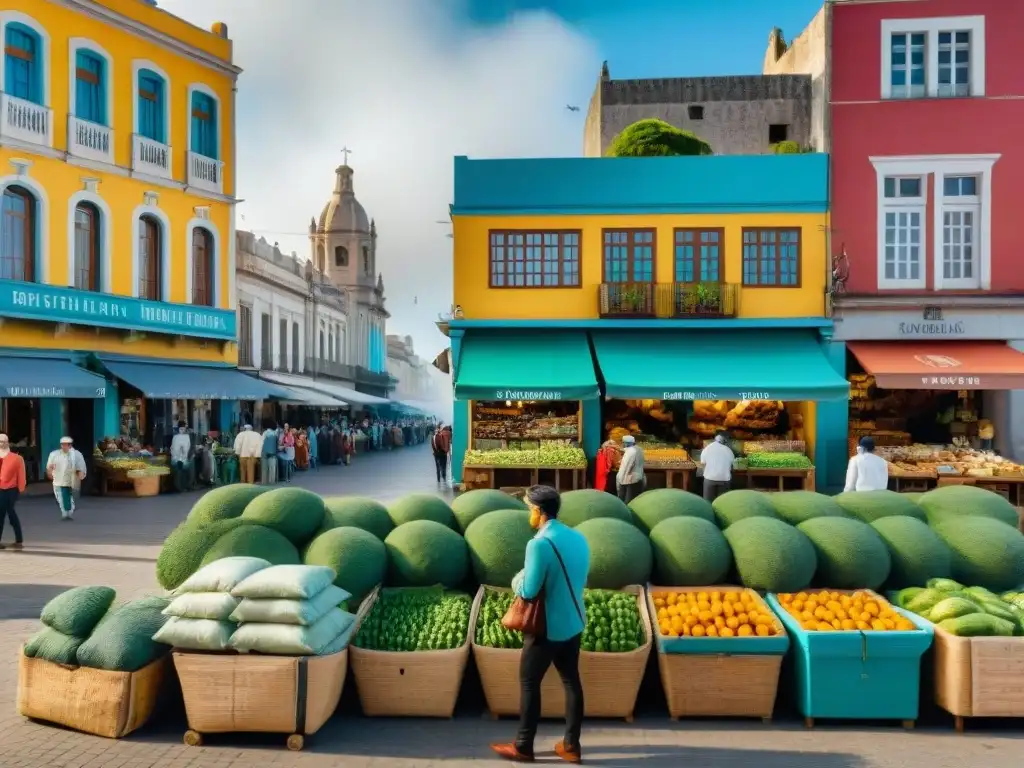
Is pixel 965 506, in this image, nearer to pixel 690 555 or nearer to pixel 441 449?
pixel 690 555

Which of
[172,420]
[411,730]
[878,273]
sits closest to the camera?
[411,730]

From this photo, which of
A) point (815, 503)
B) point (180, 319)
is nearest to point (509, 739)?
point (815, 503)

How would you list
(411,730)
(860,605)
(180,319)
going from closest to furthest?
1. (411,730)
2. (860,605)
3. (180,319)

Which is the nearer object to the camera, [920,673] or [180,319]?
[920,673]

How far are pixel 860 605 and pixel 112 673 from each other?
5.22m

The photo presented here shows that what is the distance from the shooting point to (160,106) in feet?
81.3

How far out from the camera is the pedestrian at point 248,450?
2248cm

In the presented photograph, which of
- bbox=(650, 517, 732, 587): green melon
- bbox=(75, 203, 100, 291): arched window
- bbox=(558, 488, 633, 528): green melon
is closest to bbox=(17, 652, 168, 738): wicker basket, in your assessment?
bbox=(558, 488, 633, 528): green melon

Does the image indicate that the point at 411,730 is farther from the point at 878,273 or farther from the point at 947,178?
the point at 947,178

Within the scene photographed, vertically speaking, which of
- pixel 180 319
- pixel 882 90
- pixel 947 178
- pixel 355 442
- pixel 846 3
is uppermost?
pixel 846 3

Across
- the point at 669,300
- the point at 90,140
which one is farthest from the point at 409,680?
the point at 90,140

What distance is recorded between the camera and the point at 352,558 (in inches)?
270

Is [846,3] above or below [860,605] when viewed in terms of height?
above

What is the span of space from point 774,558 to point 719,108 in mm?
27877
